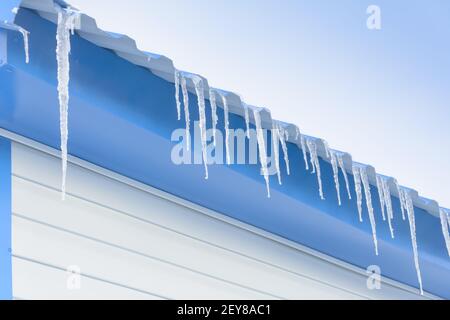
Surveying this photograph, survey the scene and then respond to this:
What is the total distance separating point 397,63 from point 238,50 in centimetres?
183

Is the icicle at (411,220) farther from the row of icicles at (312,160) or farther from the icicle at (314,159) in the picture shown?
the icicle at (314,159)

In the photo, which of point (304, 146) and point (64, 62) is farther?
point (304, 146)

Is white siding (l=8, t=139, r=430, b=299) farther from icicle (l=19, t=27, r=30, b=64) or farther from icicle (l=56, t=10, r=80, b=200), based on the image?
icicle (l=19, t=27, r=30, b=64)

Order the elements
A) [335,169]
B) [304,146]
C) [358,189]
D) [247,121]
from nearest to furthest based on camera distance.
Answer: [247,121] → [304,146] → [335,169] → [358,189]

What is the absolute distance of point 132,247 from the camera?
8.63ft

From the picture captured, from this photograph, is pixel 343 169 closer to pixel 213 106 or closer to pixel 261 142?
pixel 261 142

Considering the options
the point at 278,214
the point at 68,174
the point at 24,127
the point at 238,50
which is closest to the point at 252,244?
the point at 278,214

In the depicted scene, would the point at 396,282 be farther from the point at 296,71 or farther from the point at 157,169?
the point at 296,71

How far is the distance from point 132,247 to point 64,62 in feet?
2.68

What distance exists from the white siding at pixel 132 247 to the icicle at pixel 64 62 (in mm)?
277

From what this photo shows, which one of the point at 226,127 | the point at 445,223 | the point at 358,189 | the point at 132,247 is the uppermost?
the point at 226,127

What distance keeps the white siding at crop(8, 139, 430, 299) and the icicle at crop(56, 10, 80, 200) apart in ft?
0.91

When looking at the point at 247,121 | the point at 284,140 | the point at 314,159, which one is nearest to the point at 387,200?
the point at 314,159

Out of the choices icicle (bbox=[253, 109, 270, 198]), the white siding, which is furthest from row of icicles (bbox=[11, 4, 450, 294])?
the white siding
